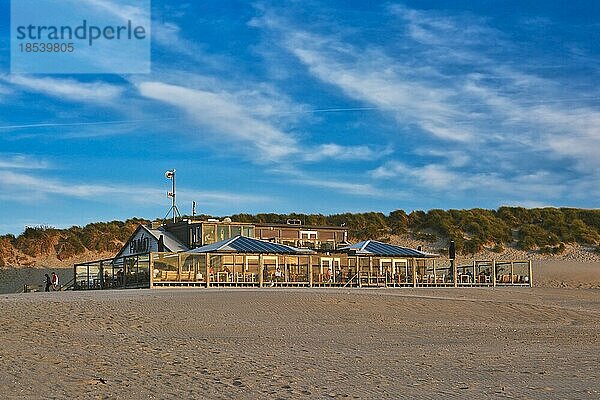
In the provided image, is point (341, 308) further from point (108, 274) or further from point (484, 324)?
point (108, 274)

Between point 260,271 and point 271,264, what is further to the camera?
point 271,264

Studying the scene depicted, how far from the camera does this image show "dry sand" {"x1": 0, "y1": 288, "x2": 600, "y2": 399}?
818 cm

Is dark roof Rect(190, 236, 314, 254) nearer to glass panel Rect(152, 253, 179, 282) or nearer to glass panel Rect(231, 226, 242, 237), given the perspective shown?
glass panel Rect(152, 253, 179, 282)

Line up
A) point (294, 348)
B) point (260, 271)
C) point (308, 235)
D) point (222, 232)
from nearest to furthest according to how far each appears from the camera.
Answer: point (294, 348) < point (260, 271) < point (222, 232) < point (308, 235)

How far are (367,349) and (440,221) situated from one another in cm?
4663

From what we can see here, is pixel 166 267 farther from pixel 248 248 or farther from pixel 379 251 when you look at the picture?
pixel 379 251

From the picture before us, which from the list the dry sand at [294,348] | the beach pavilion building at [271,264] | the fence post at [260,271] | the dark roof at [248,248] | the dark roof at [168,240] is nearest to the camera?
the dry sand at [294,348]

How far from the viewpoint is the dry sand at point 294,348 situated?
26.8 feet

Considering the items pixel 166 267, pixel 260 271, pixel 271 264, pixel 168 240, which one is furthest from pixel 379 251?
pixel 168 240

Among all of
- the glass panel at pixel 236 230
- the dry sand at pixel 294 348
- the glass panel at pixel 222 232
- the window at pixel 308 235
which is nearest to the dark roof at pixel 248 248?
the glass panel at pixel 222 232

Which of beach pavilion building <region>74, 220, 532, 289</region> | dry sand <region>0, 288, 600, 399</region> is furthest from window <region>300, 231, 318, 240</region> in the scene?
dry sand <region>0, 288, 600, 399</region>

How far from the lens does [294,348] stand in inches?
455

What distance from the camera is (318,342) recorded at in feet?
40.6

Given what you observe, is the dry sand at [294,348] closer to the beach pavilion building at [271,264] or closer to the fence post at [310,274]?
the beach pavilion building at [271,264]
